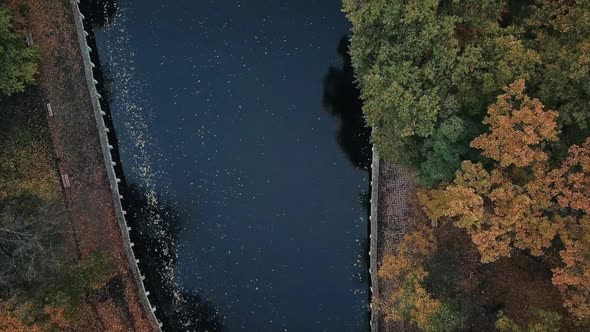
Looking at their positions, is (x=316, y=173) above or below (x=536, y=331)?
above

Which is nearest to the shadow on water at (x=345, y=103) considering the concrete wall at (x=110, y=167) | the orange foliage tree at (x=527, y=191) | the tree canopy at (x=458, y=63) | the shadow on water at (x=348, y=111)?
the shadow on water at (x=348, y=111)

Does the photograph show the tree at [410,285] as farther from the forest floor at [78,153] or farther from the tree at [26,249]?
the tree at [26,249]

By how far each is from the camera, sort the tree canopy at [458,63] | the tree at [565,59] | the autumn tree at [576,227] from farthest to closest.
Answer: the tree canopy at [458,63] < the tree at [565,59] < the autumn tree at [576,227]

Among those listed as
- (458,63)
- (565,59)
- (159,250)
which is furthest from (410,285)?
(159,250)

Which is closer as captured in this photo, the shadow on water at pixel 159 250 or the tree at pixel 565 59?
the tree at pixel 565 59

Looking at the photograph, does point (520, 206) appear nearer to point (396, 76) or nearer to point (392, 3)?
point (396, 76)

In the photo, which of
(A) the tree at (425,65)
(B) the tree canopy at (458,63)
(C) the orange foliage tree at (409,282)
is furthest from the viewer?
(C) the orange foliage tree at (409,282)

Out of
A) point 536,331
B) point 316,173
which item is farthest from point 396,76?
point 536,331
